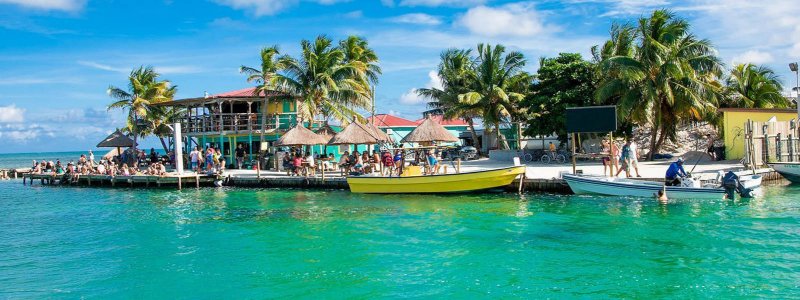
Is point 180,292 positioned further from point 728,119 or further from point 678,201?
point 728,119

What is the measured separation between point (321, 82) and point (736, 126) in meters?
20.9

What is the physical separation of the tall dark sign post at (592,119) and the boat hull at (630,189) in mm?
1480

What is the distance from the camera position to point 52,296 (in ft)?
38.2

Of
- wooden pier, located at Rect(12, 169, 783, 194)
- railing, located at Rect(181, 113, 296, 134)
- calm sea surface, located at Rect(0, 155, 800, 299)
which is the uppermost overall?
railing, located at Rect(181, 113, 296, 134)

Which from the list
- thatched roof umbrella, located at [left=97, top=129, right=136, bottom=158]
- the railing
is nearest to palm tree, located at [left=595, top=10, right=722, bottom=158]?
the railing

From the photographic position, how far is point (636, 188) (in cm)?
2045

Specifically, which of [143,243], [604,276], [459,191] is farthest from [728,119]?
[143,243]

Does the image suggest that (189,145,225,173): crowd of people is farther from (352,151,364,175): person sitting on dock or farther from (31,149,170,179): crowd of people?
(352,151,364,175): person sitting on dock

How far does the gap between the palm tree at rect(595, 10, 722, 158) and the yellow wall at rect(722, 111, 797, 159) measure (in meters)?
1.35

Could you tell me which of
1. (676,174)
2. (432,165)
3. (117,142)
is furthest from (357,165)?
(117,142)

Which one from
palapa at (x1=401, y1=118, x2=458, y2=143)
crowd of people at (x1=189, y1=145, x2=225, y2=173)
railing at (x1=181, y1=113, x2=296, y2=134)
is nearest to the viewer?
palapa at (x1=401, y1=118, x2=458, y2=143)

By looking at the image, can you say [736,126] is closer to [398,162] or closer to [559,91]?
[559,91]

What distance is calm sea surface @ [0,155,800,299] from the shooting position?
1149 cm

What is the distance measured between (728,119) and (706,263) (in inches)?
737
